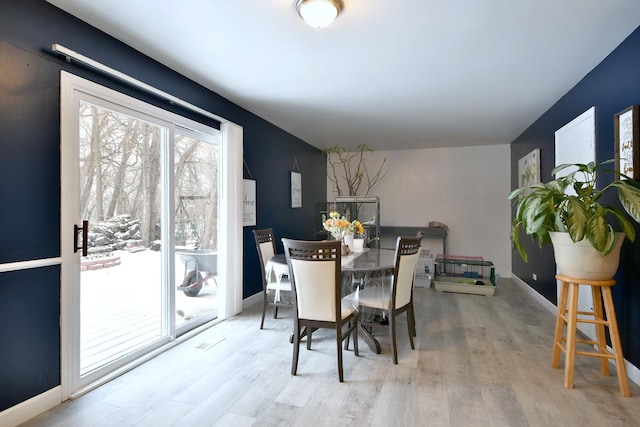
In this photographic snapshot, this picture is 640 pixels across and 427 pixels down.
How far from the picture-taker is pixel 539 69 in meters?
2.71

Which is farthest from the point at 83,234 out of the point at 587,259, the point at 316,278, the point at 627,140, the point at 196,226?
the point at 627,140

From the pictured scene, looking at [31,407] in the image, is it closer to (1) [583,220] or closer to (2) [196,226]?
(2) [196,226]

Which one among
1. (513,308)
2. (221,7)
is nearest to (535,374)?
(513,308)

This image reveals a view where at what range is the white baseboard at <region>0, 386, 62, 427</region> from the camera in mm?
1687

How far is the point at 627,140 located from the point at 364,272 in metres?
2.05

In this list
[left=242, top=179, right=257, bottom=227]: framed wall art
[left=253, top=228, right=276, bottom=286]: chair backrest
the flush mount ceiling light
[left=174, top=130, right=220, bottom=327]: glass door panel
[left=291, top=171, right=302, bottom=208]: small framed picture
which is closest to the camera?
the flush mount ceiling light

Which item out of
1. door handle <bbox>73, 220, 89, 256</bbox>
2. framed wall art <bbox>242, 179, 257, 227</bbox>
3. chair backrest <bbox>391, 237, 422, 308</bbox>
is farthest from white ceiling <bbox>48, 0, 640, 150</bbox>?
chair backrest <bbox>391, 237, 422, 308</bbox>

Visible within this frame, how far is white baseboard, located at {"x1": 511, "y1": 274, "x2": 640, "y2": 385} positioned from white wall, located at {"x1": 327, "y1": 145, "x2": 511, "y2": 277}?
71 cm

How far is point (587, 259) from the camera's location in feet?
6.68

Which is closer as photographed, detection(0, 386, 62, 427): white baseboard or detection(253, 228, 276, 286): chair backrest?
detection(0, 386, 62, 427): white baseboard

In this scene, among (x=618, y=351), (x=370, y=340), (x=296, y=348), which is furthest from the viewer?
(x=370, y=340)

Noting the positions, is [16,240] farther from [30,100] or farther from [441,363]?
[441,363]

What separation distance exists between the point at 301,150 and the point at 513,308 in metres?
3.89

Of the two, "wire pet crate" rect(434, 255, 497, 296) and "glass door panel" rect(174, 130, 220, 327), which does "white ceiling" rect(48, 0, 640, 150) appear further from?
"wire pet crate" rect(434, 255, 497, 296)
